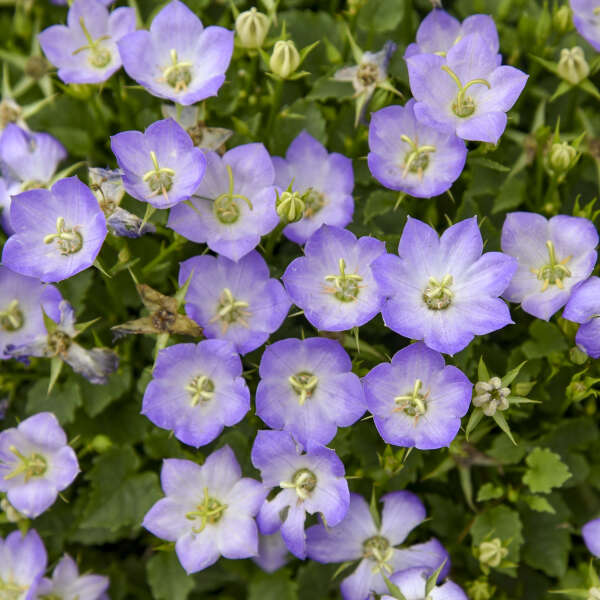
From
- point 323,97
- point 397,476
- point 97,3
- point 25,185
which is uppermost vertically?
point 97,3

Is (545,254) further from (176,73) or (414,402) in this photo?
(176,73)

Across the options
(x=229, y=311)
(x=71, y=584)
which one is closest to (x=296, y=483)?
(x=229, y=311)

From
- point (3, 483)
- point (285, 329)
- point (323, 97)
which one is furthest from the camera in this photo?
point (323, 97)

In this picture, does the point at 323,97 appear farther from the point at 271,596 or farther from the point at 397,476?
the point at 271,596

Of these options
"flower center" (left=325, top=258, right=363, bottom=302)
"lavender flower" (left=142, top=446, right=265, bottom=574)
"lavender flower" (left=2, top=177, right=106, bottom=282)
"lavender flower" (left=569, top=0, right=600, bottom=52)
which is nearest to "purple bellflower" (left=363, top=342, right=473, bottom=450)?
"flower center" (left=325, top=258, right=363, bottom=302)

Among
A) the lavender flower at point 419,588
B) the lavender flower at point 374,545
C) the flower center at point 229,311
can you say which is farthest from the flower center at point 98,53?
the lavender flower at point 419,588

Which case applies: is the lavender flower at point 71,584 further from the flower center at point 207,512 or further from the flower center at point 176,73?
the flower center at point 176,73

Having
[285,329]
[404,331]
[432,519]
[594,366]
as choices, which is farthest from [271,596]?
[594,366]
